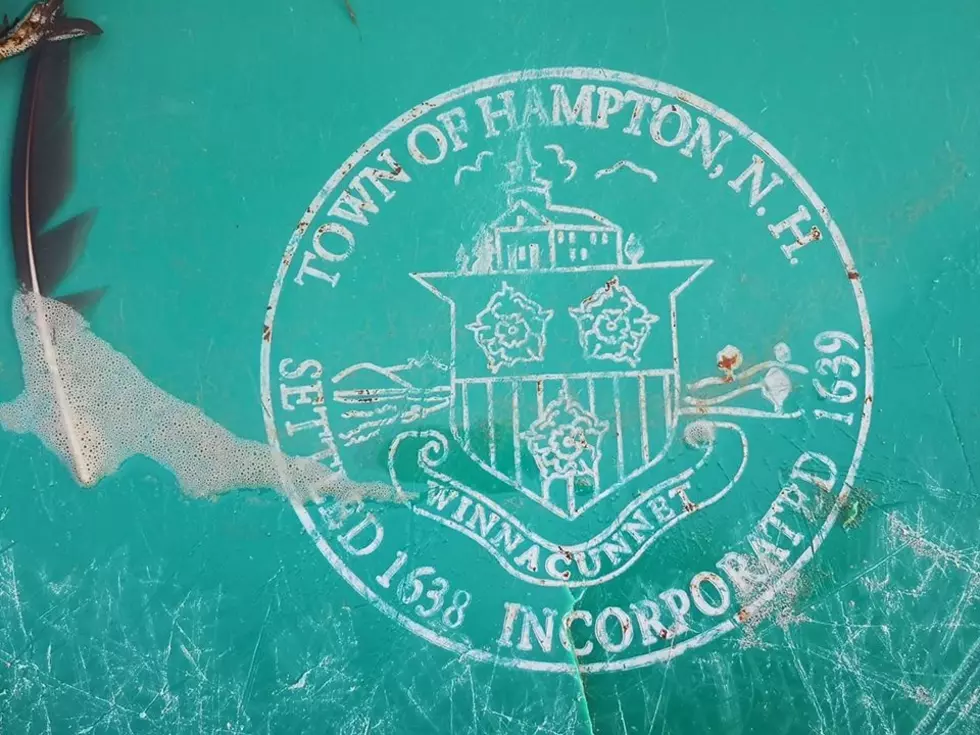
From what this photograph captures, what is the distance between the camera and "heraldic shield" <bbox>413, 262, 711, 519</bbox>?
6.93 feet

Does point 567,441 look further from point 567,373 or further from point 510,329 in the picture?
point 510,329

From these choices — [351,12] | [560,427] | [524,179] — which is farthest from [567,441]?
[351,12]

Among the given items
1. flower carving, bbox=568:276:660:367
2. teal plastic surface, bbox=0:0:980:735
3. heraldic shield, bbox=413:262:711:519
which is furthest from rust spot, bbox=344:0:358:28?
flower carving, bbox=568:276:660:367

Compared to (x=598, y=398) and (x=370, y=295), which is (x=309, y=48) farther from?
(x=598, y=398)

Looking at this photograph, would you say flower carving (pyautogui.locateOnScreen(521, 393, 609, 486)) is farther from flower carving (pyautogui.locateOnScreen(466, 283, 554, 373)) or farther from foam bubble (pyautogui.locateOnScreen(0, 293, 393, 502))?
foam bubble (pyautogui.locateOnScreen(0, 293, 393, 502))

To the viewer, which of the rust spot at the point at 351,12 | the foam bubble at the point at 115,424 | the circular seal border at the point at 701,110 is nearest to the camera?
the circular seal border at the point at 701,110

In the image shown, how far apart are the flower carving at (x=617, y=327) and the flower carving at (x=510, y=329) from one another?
0.10 metres

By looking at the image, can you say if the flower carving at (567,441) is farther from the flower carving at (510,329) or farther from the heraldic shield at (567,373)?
the flower carving at (510,329)

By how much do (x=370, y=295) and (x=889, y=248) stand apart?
1.25 meters

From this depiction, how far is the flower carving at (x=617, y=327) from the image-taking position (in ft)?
7.03

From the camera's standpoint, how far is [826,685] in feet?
6.68

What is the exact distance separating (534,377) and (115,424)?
3.43ft

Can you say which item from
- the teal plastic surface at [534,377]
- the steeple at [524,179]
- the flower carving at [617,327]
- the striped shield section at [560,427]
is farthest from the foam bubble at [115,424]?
the steeple at [524,179]

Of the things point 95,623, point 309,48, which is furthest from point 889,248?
point 95,623
